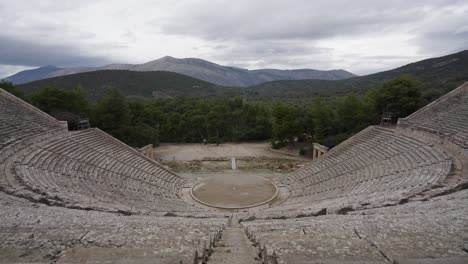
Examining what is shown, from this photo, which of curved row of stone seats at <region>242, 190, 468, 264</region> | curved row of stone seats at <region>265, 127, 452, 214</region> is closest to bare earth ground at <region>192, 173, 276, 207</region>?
curved row of stone seats at <region>265, 127, 452, 214</region>

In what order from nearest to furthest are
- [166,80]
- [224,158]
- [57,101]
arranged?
[57,101] → [224,158] → [166,80]

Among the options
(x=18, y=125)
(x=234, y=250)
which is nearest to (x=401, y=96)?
(x=234, y=250)

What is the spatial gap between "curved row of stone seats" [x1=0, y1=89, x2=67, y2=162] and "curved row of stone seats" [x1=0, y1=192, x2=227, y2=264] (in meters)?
6.82

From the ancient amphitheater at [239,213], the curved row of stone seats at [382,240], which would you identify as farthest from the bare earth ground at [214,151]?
the curved row of stone seats at [382,240]

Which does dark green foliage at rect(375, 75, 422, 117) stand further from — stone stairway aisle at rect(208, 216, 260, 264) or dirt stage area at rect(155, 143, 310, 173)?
stone stairway aisle at rect(208, 216, 260, 264)

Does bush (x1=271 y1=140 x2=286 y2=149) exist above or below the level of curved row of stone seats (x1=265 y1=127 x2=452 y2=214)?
below

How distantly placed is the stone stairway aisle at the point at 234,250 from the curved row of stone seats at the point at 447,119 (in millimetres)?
10866

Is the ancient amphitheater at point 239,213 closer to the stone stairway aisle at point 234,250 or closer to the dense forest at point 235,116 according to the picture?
the stone stairway aisle at point 234,250

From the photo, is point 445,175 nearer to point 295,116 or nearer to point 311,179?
point 311,179

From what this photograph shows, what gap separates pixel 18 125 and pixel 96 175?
5.67 meters

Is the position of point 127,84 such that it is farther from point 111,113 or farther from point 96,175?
point 96,175

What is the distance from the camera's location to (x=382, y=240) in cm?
415

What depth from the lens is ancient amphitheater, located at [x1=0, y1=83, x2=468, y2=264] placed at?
3.80 meters

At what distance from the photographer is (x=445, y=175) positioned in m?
9.13
